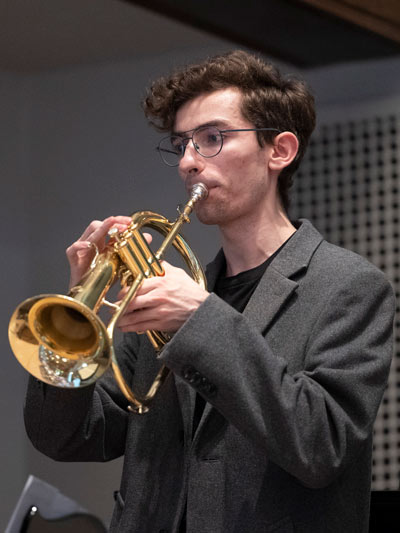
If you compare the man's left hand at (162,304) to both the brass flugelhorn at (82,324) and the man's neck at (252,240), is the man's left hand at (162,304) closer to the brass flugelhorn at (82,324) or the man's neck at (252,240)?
the brass flugelhorn at (82,324)

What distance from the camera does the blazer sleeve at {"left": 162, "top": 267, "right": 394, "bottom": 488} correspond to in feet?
6.05

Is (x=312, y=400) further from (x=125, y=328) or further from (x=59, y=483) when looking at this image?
(x=59, y=483)

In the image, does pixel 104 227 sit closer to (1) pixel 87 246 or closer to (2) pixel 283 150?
(1) pixel 87 246

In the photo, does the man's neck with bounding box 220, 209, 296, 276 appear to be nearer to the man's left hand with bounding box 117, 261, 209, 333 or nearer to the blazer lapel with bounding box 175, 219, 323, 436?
the blazer lapel with bounding box 175, 219, 323, 436

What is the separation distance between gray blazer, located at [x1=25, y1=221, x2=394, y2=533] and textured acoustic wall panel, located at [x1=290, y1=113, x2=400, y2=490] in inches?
92.2

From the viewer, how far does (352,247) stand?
4.65m

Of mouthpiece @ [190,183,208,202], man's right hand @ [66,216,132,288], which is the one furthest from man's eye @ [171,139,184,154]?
man's right hand @ [66,216,132,288]

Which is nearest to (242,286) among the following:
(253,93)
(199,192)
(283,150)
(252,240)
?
(252,240)

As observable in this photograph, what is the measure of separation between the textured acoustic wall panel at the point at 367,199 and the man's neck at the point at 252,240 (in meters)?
2.24

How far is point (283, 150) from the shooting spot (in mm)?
2408

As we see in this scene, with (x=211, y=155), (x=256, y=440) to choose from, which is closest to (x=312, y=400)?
(x=256, y=440)

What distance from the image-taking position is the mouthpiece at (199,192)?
221 cm

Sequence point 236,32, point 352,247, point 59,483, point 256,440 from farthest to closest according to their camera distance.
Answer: point 59,483 → point 352,247 → point 236,32 → point 256,440

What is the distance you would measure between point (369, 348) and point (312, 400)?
19 centimetres
